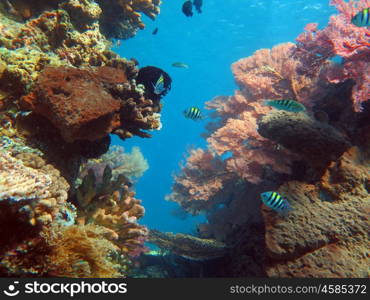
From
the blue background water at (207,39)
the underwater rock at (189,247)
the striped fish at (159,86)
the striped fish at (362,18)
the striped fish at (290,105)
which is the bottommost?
the underwater rock at (189,247)

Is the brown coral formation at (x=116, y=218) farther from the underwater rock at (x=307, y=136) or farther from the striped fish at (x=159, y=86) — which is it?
the underwater rock at (x=307, y=136)

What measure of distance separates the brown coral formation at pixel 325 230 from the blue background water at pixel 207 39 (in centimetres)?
672

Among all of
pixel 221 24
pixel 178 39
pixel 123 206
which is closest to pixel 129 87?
pixel 123 206

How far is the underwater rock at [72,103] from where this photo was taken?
2879mm

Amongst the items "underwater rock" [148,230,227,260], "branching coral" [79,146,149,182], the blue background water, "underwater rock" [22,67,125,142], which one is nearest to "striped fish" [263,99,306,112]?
"underwater rock" [22,67,125,142]

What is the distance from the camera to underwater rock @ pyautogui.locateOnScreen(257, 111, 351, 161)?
12.9 ft

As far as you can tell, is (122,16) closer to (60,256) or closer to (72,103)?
(72,103)

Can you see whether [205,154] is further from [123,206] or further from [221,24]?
[221,24]

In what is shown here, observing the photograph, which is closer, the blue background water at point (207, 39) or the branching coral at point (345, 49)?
the branching coral at point (345, 49)

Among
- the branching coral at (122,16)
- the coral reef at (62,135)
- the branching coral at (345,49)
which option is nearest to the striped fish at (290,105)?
the branching coral at (345,49)

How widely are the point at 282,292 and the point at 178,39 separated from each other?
4351 cm

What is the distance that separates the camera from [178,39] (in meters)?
41.9

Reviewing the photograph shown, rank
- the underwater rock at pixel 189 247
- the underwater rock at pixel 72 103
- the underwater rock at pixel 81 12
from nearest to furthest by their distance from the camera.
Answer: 1. the underwater rock at pixel 72 103
2. the underwater rock at pixel 81 12
3. the underwater rock at pixel 189 247

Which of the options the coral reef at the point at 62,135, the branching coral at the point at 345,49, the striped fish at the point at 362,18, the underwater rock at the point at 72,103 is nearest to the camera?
the coral reef at the point at 62,135
